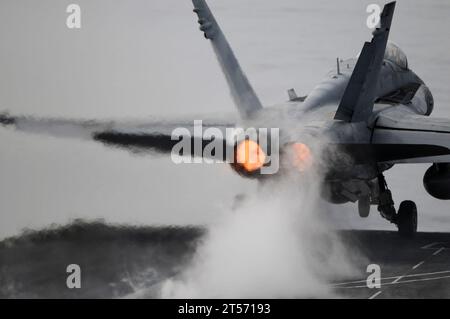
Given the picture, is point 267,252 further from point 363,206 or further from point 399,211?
point 363,206

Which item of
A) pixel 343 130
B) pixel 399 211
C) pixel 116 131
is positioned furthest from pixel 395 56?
pixel 116 131

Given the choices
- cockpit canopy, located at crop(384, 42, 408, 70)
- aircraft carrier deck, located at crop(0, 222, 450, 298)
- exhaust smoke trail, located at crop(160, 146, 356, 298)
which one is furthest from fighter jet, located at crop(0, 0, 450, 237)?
aircraft carrier deck, located at crop(0, 222, 450, 298)

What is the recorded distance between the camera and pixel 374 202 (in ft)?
130

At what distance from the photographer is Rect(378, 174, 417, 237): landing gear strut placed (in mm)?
38938

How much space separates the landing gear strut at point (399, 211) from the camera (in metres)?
38.9

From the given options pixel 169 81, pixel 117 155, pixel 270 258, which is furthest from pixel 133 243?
pixel 169 81

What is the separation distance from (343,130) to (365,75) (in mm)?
1672

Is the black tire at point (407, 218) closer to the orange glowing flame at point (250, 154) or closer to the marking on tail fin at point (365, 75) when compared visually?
the marking on tail fin at point (365, 75)

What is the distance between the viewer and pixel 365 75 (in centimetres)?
3444

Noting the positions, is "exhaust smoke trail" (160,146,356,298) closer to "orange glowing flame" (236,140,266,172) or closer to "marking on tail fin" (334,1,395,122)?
"orange glowing flame" (236,140,266,172)

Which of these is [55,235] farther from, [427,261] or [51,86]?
[51,86]

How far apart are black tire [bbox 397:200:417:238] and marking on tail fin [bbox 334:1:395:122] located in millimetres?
5680

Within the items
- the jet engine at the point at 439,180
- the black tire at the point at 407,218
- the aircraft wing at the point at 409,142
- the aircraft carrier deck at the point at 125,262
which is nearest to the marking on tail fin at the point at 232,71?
the aircraft wing at the point at 409,142

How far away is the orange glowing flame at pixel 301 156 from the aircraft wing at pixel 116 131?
4427 millimetres
